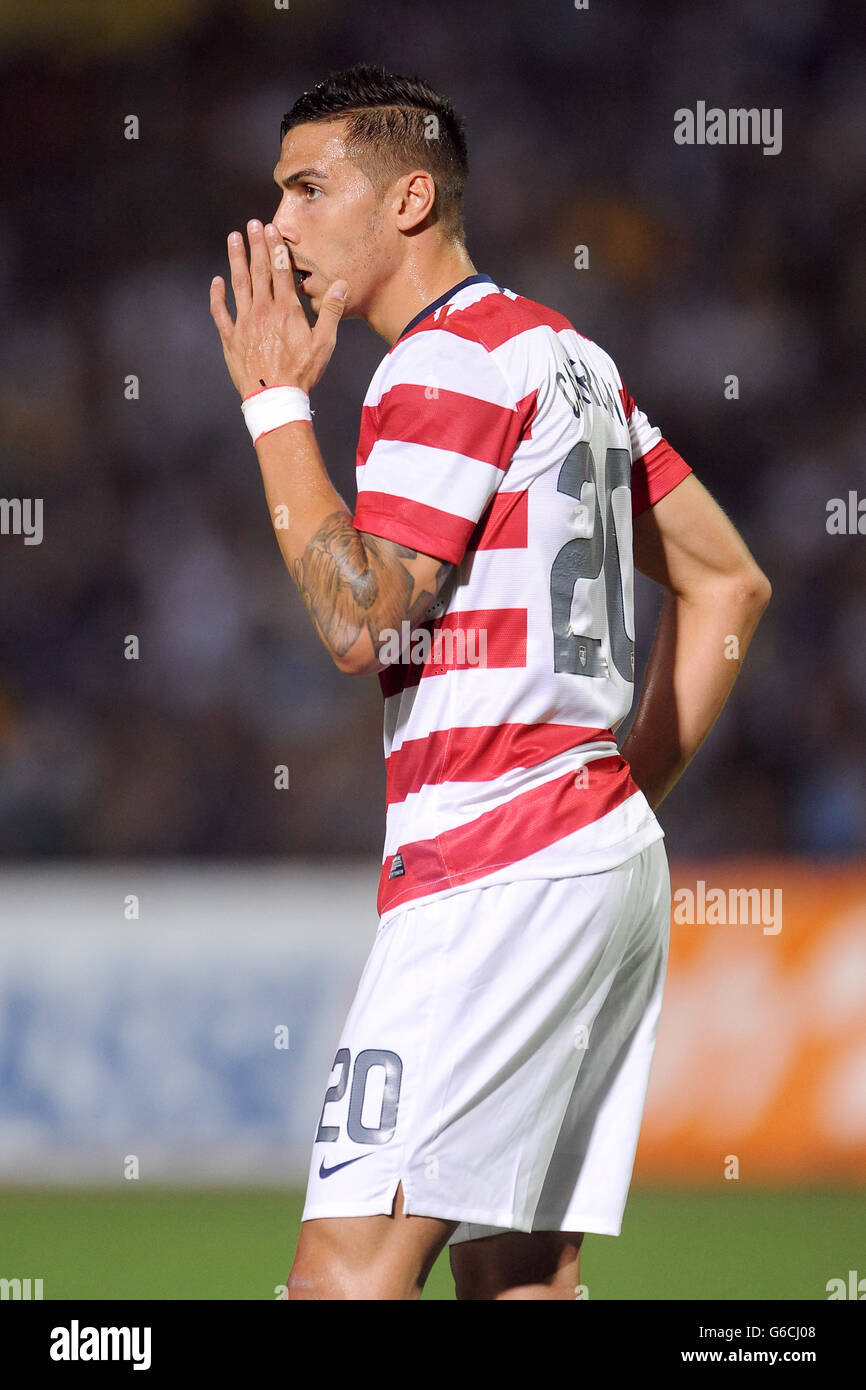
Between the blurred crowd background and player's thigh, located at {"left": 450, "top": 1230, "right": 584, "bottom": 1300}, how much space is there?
14.1 ft

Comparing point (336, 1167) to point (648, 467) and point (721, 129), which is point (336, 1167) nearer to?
point (648, 467)

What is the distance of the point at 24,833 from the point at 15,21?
3.98 m

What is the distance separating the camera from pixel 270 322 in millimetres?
1932

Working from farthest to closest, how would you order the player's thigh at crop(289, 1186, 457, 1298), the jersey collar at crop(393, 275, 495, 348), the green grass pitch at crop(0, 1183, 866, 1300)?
the green grass pitch at crop(0, 1183, 866, 1300) < the jersey collar at crop(393, 275, 495, 348) < the player's thigh at crop(289, 1186, 457, 1298)

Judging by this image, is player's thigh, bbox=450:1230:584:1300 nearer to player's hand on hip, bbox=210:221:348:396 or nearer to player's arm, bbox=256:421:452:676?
player's arm, bbox=256:421:452:676

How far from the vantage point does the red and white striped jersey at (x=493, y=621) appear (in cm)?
173

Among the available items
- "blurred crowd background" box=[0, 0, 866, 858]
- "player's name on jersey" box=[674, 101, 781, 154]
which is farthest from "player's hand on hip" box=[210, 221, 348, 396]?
"player's name on jersey" box=[674, 101, 781, 154]

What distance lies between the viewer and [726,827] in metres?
6.35

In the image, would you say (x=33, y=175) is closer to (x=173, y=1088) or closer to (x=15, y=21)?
(x=15, y=21)

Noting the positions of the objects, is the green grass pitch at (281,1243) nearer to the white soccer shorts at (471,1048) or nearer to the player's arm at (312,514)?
the white soccer shorts at (471,1048)

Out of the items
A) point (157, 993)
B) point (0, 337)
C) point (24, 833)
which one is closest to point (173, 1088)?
point (157, 993)

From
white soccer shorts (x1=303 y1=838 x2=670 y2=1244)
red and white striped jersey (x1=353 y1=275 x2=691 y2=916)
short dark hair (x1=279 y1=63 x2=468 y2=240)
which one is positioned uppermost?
short dark hair (x1=279 y1=63 x2=468 y2=240)

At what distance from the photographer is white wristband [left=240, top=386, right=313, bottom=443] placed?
184cm

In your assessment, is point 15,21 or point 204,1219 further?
point 15,21
